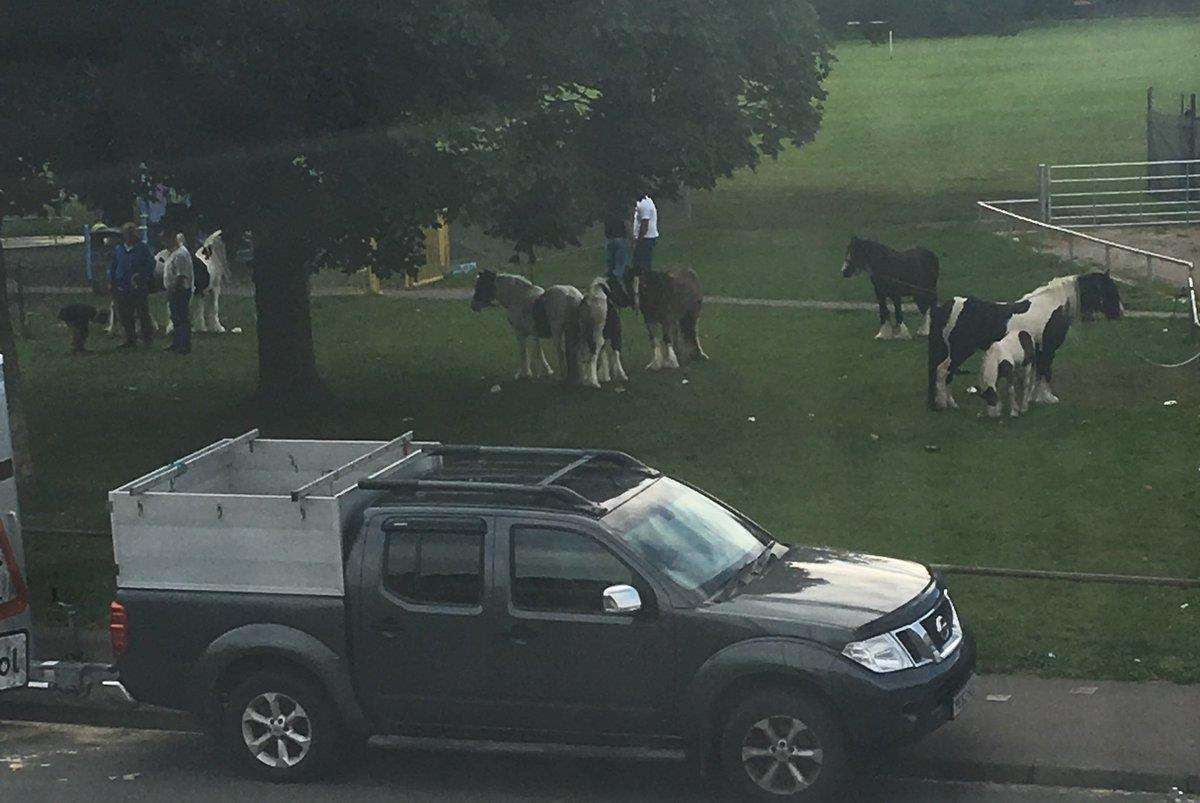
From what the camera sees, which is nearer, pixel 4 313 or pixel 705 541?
pixel 705 541

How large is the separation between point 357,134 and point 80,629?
647 cm

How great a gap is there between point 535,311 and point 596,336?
1055 mm

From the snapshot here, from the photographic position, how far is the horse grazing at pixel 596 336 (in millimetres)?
21781

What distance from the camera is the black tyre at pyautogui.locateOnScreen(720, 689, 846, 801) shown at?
360 inches

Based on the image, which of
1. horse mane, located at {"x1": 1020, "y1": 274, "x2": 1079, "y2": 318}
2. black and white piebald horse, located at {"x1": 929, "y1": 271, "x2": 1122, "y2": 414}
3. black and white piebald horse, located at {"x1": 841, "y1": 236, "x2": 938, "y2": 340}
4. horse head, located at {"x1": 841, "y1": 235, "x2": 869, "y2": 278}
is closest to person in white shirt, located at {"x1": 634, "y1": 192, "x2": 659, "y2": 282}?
horse head, located at {"x1": 841, "y1": 235, "x2": 869, "y2": 278}

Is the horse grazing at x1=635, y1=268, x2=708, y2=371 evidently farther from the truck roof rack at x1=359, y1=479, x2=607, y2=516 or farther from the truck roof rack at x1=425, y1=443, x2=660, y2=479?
the truck roof rack at x1=359, y1=479, x2=607, y2=516

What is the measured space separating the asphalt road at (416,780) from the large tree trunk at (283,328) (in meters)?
10.0

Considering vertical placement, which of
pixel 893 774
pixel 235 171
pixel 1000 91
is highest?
pixel 1000 91

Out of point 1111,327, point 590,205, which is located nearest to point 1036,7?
point 1111,327

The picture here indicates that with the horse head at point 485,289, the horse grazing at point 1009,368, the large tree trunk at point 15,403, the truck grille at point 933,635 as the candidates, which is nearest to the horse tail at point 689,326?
the horse head at point 485,289

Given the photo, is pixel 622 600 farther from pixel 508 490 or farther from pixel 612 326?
pixel 612 326

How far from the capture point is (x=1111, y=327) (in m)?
24.7

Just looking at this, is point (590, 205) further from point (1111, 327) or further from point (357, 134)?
point (1111, 327)

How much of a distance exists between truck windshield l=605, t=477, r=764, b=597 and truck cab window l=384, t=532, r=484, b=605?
2.50 ft
